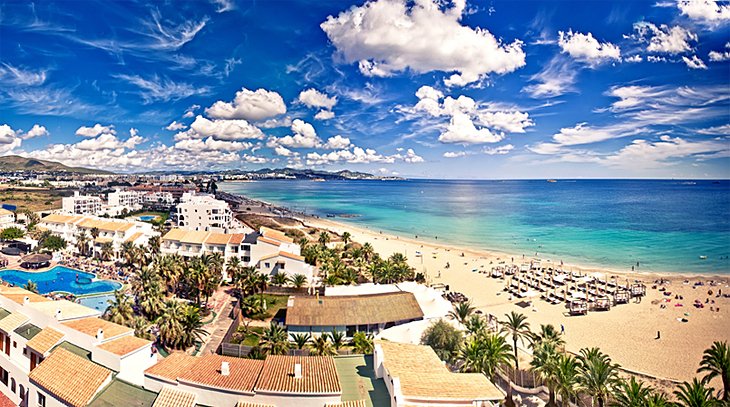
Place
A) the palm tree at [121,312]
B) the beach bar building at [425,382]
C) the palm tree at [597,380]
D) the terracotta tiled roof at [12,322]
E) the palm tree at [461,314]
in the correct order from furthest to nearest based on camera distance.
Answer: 1. the palm tree at [461,314]
2. the palm tree at [121,312]
3. the terracotta tiled roof at [12,322]
4. the palm tree at [597,380]
5. the beach bar building at [425,382]

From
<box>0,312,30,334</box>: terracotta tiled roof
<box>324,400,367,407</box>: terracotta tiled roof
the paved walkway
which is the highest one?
<box>0,312,30,334</box>: terracotta tiled roof

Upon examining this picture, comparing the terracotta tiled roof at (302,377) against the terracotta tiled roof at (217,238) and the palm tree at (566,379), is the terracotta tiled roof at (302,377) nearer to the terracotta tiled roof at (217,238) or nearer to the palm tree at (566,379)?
the palm tree at (566,379)

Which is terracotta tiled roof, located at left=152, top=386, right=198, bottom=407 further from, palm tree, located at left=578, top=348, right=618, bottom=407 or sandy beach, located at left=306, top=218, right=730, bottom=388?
sandy beach, located at left=306, top=218, right=730, bottom=388

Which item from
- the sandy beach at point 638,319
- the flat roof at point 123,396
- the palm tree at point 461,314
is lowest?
the sandy beach at point 638,319

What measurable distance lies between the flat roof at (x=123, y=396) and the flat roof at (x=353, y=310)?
14.4 metres

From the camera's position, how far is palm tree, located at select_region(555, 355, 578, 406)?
1920 cm

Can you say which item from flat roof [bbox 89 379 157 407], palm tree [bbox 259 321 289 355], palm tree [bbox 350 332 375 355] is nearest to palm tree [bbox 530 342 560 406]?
palm tree [bbox 350 332 375 355]

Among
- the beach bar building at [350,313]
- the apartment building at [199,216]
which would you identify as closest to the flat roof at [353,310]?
the beach bar building at [350,313]

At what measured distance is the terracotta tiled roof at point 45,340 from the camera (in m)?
17.5

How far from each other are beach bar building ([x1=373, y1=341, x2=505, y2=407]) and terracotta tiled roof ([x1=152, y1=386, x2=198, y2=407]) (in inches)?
295

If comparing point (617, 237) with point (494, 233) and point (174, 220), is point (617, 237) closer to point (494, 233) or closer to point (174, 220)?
point (494, 233)

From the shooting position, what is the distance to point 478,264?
62.5 metres

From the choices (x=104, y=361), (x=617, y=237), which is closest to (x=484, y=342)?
(x=104, y=361)

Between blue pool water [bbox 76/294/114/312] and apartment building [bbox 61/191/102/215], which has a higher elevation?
apartment building [bbox 61/191/102/215]
